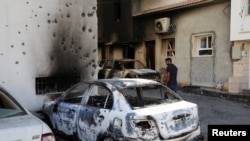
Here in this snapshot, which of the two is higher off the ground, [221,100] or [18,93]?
[18,93]

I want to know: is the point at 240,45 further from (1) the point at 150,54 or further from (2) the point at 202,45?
(1) the point at 150,54

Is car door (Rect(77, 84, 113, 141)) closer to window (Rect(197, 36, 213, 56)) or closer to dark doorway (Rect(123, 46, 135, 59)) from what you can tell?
window (Rect(197, 36, 213, 56))

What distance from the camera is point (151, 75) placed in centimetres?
1586

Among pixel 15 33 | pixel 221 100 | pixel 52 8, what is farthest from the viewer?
pixel 221 100

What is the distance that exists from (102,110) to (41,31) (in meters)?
4.68

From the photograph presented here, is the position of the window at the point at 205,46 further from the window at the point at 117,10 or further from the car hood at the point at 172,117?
the car hood at the point at 172,117

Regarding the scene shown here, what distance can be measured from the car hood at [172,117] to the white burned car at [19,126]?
5.50ft

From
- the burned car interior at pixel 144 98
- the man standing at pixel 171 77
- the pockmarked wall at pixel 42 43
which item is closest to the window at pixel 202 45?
the man standing at pixel 171 77

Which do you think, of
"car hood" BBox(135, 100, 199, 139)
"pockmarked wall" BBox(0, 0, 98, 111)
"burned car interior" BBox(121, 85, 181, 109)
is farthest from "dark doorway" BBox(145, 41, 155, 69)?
"car hood" BBox(135, 100, 199, 139)

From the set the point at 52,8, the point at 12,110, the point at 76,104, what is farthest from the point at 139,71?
the point at 12,110

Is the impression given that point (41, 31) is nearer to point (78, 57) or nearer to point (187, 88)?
point (78, 57)

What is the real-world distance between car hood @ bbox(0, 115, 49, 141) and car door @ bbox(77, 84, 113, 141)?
1.71 metres

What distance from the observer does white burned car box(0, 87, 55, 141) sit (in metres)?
3.72

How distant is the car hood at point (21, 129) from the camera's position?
3689mm
